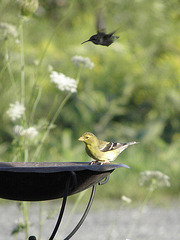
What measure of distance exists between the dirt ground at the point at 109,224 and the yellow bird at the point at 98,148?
1.62 meters

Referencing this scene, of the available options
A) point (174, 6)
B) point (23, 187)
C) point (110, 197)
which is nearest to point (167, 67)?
point (174, 6)

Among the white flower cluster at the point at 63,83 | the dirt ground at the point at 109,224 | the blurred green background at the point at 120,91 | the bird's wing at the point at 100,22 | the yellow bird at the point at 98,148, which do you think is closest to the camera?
the bird's wing at the point at 100,22

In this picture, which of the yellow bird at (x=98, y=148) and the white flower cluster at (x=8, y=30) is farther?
the white flower cluster at (x=8, y=30)

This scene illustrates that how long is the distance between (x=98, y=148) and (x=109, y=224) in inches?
94.3

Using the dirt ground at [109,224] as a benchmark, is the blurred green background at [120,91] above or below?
above

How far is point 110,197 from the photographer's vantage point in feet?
17.0

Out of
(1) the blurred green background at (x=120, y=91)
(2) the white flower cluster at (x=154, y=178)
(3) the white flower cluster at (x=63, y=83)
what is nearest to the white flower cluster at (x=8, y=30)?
(3) the white flower cluster at (x=63, y=83)

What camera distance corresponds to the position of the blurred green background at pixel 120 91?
5551mm

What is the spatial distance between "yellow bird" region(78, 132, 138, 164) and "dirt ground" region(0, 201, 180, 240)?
1622 mm

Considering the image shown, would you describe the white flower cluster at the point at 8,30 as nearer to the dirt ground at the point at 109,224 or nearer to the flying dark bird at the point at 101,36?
the flying dark bird at the point at 101,36

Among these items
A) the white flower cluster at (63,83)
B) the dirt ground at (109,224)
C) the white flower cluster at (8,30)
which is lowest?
the dirt ground at (109,224)

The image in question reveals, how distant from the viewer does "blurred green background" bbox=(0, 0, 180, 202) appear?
A: 555 centimetres

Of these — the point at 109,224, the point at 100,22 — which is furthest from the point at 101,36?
the point at 109,224

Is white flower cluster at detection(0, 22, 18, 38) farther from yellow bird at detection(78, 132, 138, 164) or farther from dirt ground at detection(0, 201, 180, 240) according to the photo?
dirt ground at detection(0, 201, 180, 240)
